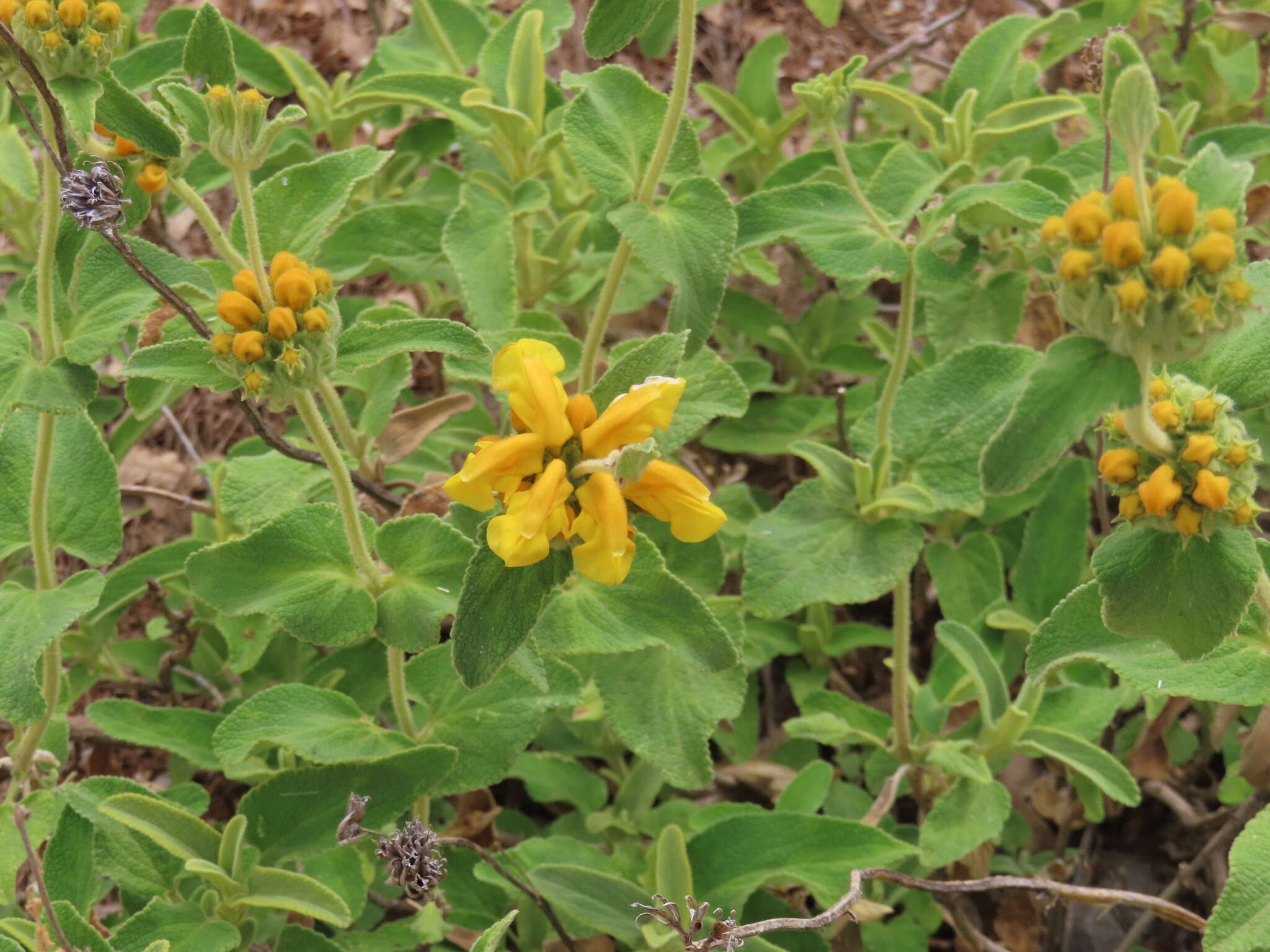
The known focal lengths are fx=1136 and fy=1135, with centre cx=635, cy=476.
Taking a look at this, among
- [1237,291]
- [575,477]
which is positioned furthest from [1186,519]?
[575,477]

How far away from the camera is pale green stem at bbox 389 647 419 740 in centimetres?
160

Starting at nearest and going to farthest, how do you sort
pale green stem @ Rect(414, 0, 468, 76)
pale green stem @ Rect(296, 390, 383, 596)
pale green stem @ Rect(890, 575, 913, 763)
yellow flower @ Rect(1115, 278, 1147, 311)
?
yellow flower @ Rect(1115, 278, 1147, 311) < pale green stem @ Rect(296, 390, 383, 596) < pale green stem @ Rect(890, 575, 913, 763) < pale green stem @ Rect(414, 0, 468, 76)

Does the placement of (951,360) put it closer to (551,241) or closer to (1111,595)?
(1111,595)

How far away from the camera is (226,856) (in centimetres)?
155

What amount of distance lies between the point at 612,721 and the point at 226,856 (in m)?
0.58

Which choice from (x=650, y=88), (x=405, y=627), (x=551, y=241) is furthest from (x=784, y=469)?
(x=405, y=627)

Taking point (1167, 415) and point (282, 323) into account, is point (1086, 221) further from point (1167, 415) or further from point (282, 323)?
point (282, 323)

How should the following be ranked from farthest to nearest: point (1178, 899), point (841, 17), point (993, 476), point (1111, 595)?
point (841, 17) → point (1178, 899) → point (1111, 595) → point (993, 476)

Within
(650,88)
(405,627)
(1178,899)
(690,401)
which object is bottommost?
(1178,899)

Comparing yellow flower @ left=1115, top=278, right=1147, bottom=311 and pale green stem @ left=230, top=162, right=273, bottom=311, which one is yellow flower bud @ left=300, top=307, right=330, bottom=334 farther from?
yellow flower @ left=1115, top=278, right=1147, bottom=311

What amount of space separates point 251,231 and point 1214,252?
1054 mm

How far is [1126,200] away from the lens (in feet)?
3.18

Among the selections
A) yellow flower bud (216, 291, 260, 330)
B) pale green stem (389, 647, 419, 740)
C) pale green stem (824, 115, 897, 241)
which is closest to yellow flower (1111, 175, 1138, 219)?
pale green stem (824, 115, 897, 241)

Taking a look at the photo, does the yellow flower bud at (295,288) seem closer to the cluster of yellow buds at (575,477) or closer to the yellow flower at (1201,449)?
the cluster of yellow buds at (575,477)
